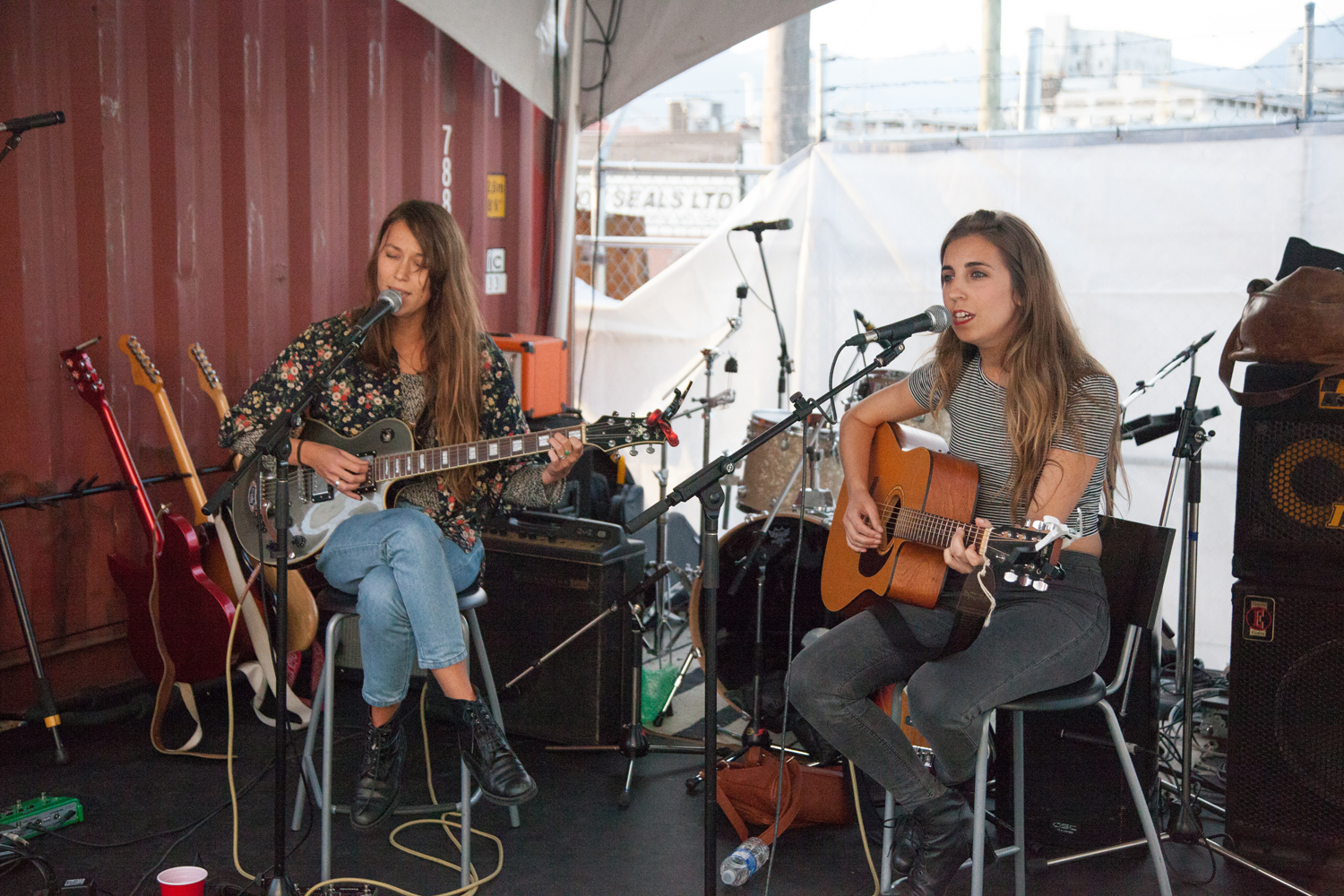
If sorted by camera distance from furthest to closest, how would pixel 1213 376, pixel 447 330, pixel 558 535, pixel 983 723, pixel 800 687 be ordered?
pixel 1213 376 → pixel 558 535 → pixel 447 330 → pixel 800 687 → pixel 983 723

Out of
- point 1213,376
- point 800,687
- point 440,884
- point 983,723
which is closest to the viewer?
point 983,723

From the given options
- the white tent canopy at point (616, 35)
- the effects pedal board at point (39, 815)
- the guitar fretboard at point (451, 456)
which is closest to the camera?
the guitar fretboard at point (451, 456)

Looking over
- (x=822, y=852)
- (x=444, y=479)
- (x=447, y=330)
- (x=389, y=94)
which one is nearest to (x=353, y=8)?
(x=389, y=94)

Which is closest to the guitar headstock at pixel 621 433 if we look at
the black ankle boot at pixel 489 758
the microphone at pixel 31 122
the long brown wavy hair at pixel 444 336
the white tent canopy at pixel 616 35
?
the long brown wavy hair at pixel 444 336

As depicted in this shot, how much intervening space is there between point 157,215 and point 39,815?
1817 millimetres

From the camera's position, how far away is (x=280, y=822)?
7.24 ft

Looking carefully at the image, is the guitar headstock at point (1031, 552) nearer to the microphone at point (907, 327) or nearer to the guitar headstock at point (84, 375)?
the microphone at point (907, 327)

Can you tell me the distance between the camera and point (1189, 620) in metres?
2.72

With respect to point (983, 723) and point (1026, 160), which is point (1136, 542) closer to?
point (983, 723)

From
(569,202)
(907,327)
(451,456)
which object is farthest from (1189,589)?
(569,202)

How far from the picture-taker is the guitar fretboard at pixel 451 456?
8.38 feet

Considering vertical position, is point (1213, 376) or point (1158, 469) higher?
point (1213, 376)

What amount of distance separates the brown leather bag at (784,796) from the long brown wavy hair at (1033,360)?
95 centimetres

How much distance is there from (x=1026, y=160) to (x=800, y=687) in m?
2.69
